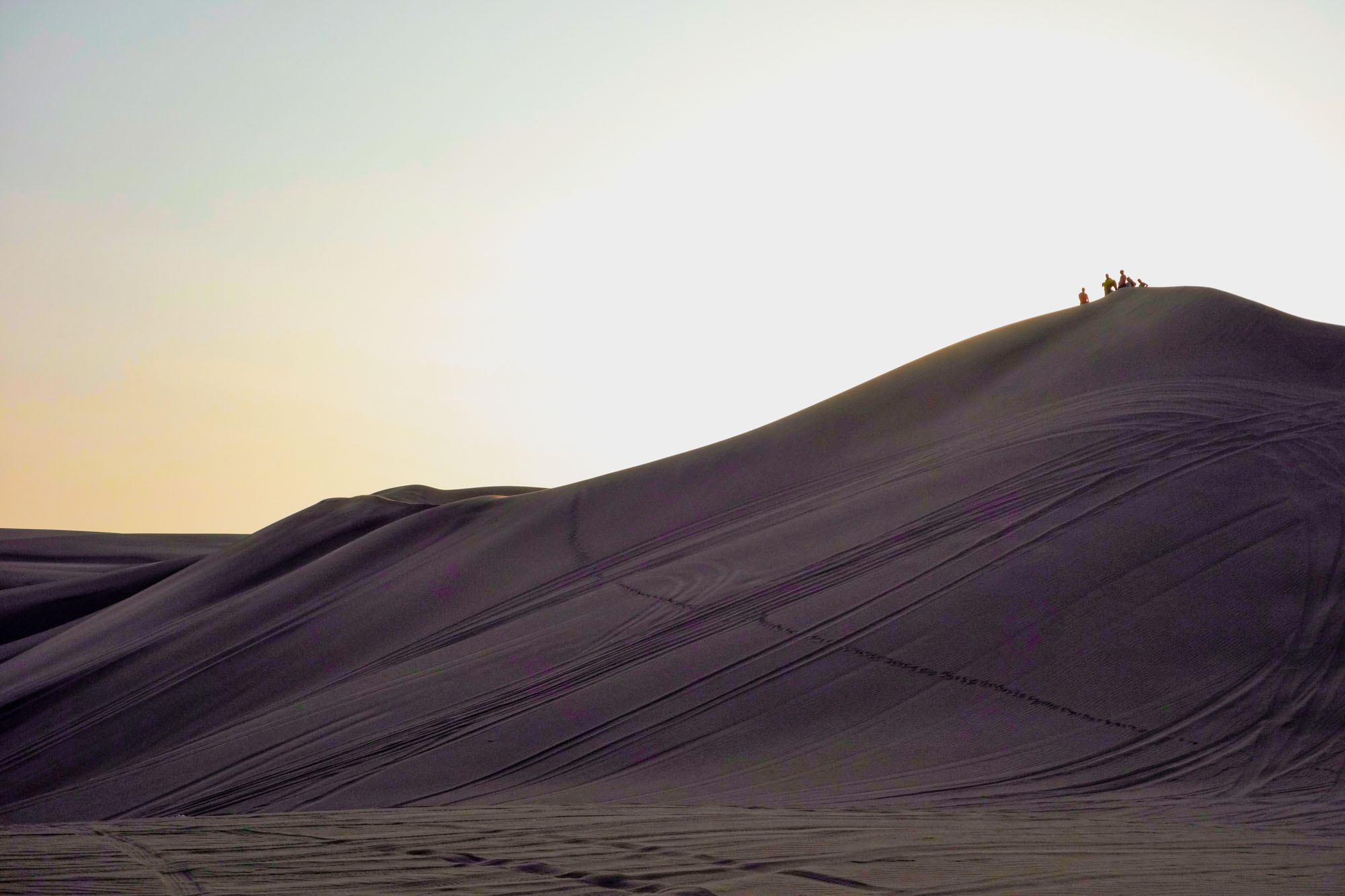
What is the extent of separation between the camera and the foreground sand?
10.7 feet

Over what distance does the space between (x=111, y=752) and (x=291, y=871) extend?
638cm

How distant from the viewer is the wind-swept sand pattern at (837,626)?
6539mm

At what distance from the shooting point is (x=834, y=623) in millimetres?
7973

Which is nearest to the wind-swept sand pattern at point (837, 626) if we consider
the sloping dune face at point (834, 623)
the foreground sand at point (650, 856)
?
the sloping dune face at point (834, 623)

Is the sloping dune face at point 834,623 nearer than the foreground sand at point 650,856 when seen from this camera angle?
No

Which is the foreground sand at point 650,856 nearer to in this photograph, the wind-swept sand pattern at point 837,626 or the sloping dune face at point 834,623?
the wind-swept sand pattern at point 837,626

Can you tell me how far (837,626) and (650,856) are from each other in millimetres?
4410

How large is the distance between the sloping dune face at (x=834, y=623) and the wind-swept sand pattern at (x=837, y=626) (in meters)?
0.03

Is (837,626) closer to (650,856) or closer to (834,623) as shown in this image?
(834,623)

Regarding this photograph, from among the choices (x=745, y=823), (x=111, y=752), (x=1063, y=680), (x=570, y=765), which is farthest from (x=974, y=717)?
(x=111, y=752)

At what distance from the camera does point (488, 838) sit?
3994mm

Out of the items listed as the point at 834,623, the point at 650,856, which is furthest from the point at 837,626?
the point at 650,856

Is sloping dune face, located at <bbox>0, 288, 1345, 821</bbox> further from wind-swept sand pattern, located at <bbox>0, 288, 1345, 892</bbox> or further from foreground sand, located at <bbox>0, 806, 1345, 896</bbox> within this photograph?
foreground sand, located at <bbox>0, 806, 1345, 896</bbox>

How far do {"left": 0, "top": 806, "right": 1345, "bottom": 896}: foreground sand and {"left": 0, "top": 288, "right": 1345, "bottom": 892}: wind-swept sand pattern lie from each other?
2.42ft
